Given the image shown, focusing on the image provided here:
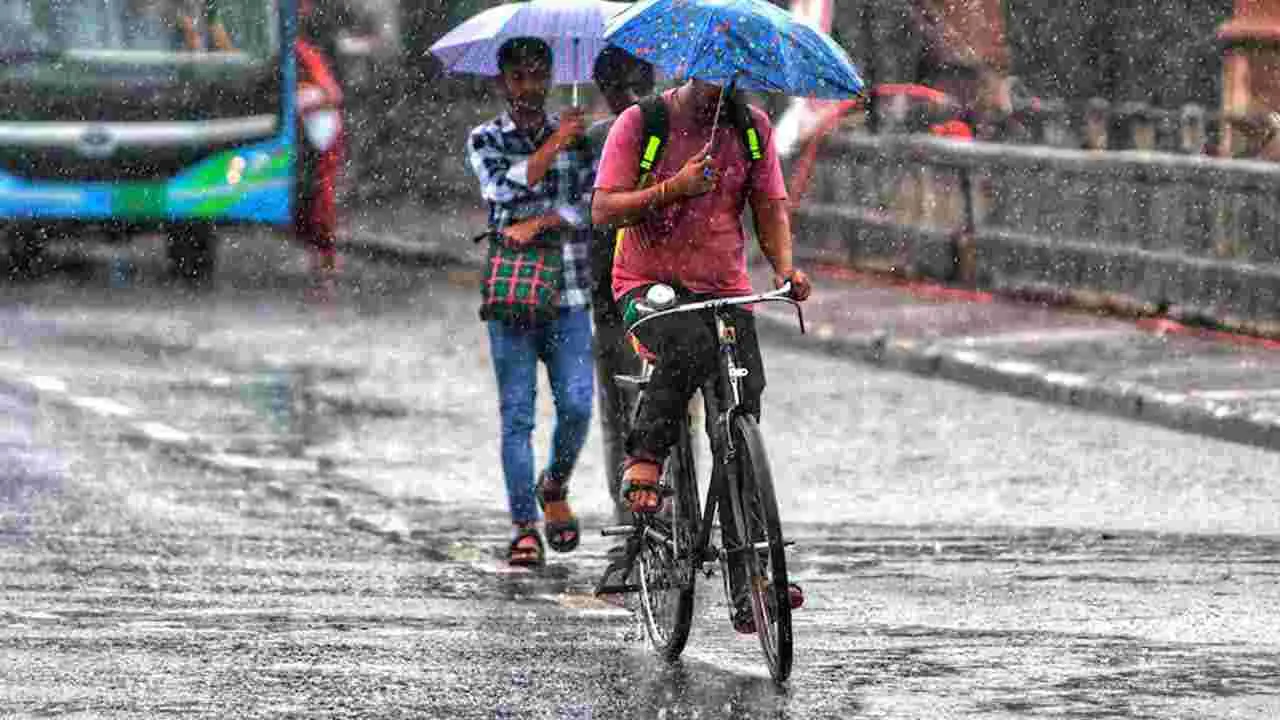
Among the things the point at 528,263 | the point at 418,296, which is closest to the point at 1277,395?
the point at 528,263

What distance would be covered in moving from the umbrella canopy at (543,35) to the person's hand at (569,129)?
16 cm

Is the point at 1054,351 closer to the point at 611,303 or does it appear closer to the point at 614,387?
the point at 614,387

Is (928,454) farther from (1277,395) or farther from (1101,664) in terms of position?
(1101,664)

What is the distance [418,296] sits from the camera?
904 inches

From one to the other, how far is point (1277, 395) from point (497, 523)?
482cm

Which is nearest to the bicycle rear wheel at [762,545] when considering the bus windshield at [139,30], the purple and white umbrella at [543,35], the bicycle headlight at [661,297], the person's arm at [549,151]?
the bicycle headlight at [661,297]

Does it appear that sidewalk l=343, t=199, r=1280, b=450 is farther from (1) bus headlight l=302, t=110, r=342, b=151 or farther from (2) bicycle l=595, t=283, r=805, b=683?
(2) bicycle l=595, t=283, r=805, b=683

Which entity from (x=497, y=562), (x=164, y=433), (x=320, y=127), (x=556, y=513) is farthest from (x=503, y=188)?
(x=320, y=127)

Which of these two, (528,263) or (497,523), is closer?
(528,263)

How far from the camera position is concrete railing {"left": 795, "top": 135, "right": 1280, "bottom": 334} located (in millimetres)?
18656

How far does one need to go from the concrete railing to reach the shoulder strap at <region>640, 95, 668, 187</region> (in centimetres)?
987

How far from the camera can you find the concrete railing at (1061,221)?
1866cm

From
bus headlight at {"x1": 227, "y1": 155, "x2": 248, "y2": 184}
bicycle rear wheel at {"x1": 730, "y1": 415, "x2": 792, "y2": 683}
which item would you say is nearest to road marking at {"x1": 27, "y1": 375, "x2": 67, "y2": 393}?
bus headlight at {"x1": 227, "y1": 155, "x2": 248, "y2": 184}

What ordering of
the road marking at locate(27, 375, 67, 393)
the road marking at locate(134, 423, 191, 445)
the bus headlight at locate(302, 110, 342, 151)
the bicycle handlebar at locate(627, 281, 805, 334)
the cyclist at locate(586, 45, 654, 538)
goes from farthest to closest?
the bus headlight at locate(302, 110, 342, 151), the road marking at locate(27, 375, 67, 393), the road marking at locate(134, 423, 191, 445), the cyclist at locate(586, 45, 654, 538), the bicycle handlebar at locate(627, 281, 805, 334)
